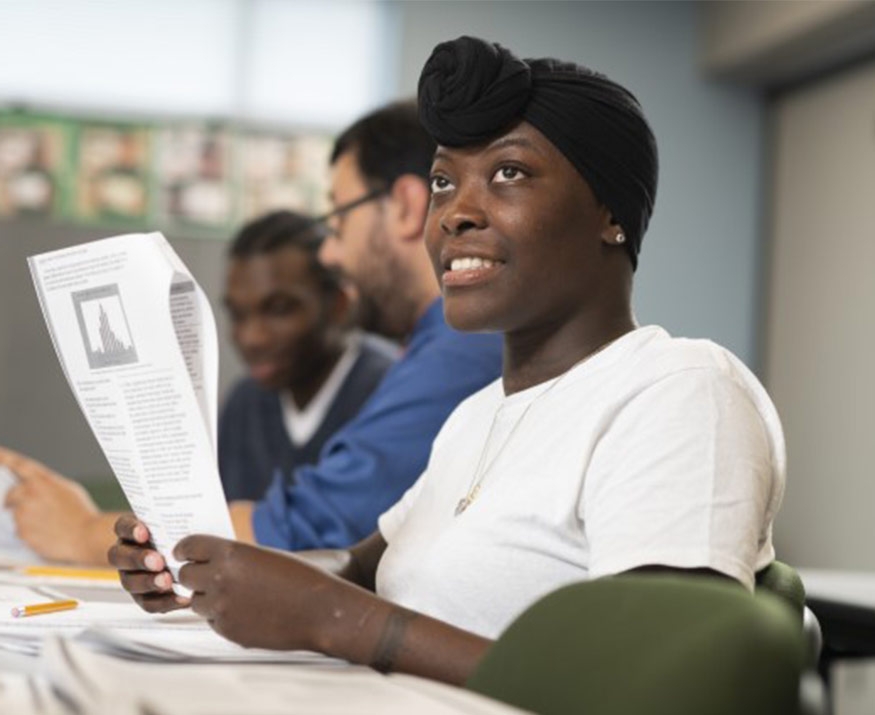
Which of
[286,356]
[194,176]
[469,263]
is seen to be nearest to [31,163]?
[194,176]

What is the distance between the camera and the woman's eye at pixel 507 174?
1493mm

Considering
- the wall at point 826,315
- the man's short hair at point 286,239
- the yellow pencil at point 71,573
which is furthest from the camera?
the wall at point 826,315

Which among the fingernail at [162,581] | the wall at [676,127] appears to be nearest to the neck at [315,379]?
the fingernail at [162,581]

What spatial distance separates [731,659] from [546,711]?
140 millimetres

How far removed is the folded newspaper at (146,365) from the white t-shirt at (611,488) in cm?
23

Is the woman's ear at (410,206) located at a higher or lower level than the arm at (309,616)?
higher

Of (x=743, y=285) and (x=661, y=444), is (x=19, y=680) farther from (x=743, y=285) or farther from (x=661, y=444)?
(x=743, y=285)

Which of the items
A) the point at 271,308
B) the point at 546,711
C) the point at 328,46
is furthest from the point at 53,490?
the point at 328,46

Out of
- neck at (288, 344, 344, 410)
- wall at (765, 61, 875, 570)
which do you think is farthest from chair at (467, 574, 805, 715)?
wall at (765, 61, 875, 570)

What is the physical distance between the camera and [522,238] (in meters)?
1.47

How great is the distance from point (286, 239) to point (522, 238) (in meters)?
2.35

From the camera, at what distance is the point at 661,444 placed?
1.25 meters

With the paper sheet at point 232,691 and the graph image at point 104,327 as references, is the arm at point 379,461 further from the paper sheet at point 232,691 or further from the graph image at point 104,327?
the paper sheet at point 232,691

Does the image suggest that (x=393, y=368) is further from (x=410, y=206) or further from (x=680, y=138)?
(x=680, y=138)
